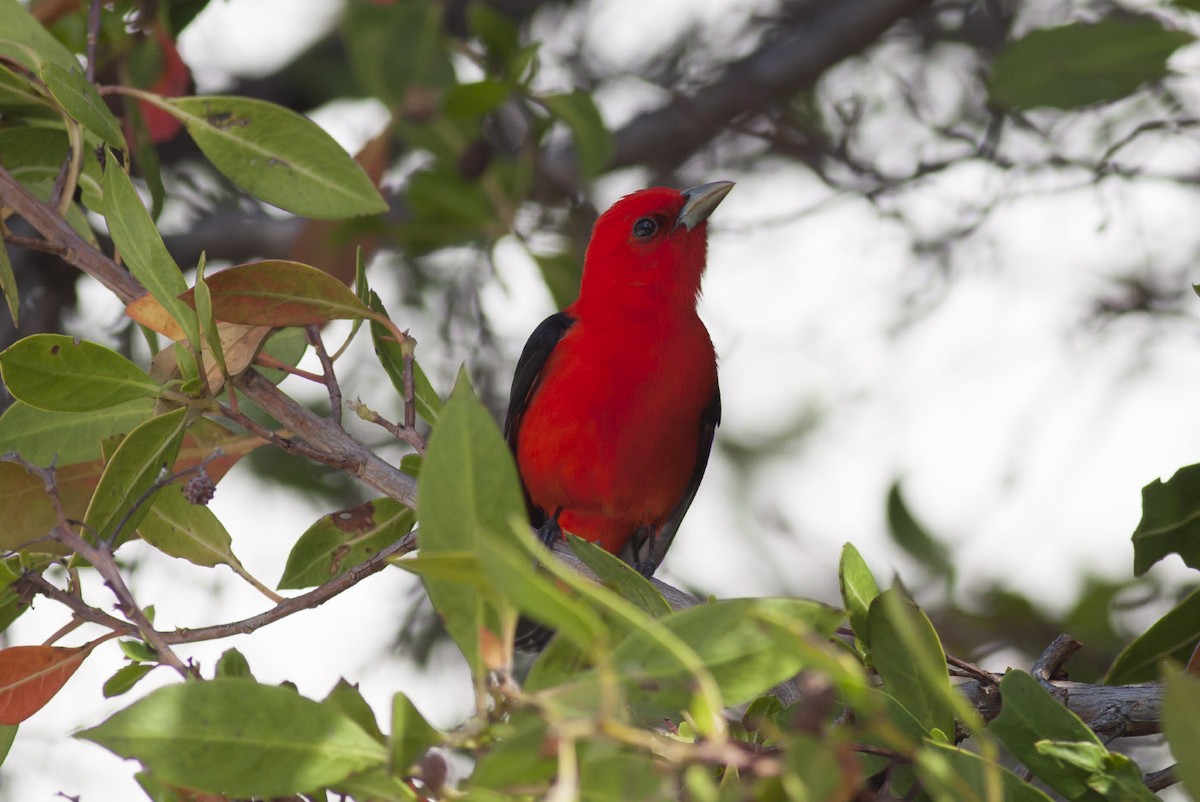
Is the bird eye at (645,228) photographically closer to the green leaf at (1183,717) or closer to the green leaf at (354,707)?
the green leaf at (354,707)

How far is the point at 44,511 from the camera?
92.7 inches

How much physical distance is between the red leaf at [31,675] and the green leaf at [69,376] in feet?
1.54

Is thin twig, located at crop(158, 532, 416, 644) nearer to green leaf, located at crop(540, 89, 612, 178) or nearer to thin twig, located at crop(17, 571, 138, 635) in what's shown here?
thin twig, located at crop(17, 571, 138, 635)

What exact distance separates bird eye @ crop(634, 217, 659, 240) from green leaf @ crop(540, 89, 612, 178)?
0.59 meters

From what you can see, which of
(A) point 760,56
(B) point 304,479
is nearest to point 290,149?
(B) point 304,479

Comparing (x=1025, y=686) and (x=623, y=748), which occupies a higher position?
(x=623, y=748)

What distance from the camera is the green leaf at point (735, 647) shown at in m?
1.32

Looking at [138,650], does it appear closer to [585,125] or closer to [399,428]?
[399,428]

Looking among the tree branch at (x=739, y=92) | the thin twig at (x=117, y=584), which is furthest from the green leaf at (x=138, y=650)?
the tree branch at (x=739, y=92)

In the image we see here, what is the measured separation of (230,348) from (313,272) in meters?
0.25

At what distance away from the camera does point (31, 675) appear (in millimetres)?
2248

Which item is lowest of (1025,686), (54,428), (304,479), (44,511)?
(1025,686)

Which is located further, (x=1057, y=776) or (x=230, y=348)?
(x=230, y=348)

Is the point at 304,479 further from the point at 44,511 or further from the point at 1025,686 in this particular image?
the point at 1025,686
